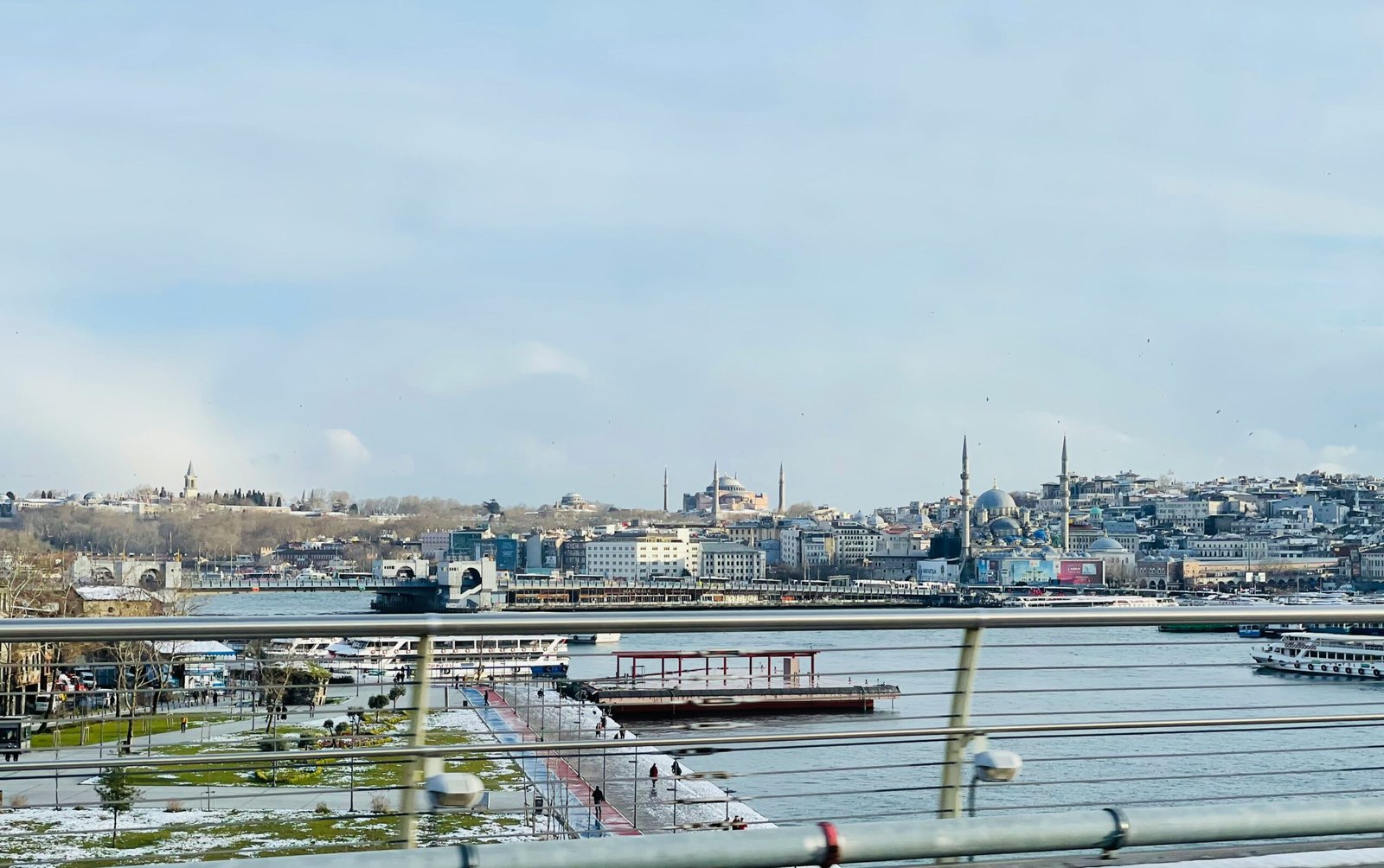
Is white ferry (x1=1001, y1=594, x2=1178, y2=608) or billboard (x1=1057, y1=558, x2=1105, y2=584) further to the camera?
billboard (x1=1057, y1=558, x2=1105, y2=584)

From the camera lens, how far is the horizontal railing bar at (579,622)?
5.69ft

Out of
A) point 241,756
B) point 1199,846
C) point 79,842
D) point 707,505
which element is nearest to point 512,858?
point 241,756

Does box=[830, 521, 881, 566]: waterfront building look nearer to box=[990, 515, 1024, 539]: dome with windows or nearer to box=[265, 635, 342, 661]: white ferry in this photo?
box=[990, 515, 1024, 539]: dome with windows

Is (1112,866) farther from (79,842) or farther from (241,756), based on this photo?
(79,842)

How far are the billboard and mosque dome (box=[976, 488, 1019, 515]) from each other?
16.9 m

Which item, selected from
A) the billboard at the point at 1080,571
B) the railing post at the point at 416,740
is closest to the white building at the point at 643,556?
the billboard at the point at 1080,571

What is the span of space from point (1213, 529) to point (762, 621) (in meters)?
87.5

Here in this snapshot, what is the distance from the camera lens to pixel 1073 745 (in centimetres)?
1380

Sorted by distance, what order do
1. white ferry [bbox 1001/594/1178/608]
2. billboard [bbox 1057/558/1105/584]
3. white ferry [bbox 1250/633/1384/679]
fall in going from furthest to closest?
billboard [bbox 1057/558/1105/584]
white ferry [bbox 1001/594/1178/608]
white ferry [bbox 1250/633/1384/679]

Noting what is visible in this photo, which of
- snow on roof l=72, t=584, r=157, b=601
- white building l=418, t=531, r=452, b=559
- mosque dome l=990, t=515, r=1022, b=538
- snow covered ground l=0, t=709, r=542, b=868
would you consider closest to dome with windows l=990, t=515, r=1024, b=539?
A: mosque dome l=990, t=515, r=1022, b=538

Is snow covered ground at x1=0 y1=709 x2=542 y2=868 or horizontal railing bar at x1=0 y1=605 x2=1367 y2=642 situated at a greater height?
horizontal railing bar at x1=0 y1=605 x2=1367 y2=642

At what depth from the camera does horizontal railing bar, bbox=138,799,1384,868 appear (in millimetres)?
1661

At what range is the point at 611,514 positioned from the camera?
120 m

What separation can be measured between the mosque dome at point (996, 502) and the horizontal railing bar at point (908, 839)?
8062 cm
